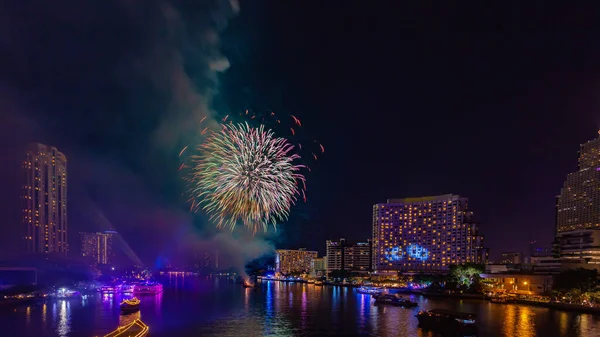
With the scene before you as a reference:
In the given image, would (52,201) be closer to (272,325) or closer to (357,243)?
(272,325)

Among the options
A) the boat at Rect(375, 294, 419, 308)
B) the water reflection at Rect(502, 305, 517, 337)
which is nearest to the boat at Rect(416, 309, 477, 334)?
the water reflection at Rect(502, 305, 517, 337)

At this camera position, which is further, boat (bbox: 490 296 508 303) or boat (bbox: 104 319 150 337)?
boat (bbox: 490 296 508 303)

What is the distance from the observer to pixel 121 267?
594 ft

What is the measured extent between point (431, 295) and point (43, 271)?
3067 inches

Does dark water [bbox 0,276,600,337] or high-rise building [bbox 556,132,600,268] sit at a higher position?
high-rise building [bbox 556,132,600,268]

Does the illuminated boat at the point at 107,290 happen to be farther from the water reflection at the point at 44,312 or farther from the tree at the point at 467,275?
the tree at the point at 467,275

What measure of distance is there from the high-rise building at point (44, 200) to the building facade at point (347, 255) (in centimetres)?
10838

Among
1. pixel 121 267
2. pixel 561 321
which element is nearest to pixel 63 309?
pixel 561 321

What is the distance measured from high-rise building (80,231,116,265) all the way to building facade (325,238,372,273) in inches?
3803

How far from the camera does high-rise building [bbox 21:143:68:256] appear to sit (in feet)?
328

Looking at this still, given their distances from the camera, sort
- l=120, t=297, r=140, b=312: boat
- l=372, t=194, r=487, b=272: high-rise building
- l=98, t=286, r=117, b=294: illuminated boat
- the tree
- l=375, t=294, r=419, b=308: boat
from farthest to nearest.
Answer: l=372, t=194, r=487, b=272: high-rise building, l=98, t=286, r=117, b=294: illuminated boat, the tree, l=375, t=294, r=419, b=308: boat, l=120, t=297, r=140, b=312: boat

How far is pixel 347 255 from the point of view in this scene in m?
185

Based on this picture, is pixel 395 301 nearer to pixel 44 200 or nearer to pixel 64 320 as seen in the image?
pixel 64 320

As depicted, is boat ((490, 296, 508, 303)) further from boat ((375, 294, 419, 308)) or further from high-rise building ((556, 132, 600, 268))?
high-rise building ((556, 132, 600, 268))
